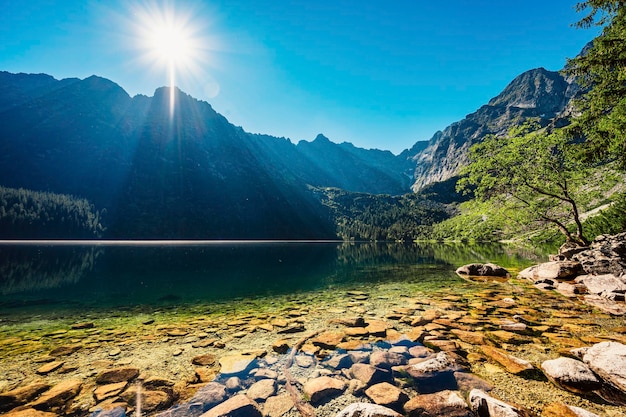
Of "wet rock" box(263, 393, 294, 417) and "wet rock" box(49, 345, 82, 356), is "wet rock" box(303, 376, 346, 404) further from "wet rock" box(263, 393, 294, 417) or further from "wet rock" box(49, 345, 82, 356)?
"wet rock" box(49, 345, 82, 356)

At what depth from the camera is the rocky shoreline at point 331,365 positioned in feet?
20.7

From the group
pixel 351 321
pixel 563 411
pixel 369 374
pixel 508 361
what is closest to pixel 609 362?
pixel 508 361

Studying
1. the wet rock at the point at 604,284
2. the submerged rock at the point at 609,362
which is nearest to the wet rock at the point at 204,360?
the submerged rock at the point at 609,362

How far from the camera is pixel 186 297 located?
73.4 feet

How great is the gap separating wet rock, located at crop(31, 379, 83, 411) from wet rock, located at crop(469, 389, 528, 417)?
974 centimetres

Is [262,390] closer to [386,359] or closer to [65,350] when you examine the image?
[386,359]

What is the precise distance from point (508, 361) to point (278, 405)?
6.92 m

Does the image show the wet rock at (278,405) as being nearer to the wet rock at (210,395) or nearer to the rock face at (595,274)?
the wet rock at (210,395)

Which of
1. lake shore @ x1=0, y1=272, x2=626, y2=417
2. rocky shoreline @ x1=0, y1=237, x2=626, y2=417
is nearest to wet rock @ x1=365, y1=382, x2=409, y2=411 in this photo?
rocky shoreline @ x1=0, y1=237, x2=626, y2=417

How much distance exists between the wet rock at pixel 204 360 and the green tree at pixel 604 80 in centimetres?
2445

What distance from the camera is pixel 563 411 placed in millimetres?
5656

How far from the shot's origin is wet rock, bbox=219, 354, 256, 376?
27.2 feet

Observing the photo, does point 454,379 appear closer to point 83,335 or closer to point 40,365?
point 40,365

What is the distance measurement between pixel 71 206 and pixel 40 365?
250 m
